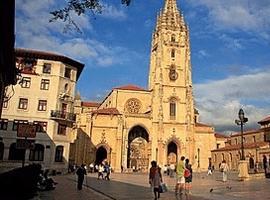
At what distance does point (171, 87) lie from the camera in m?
64.2

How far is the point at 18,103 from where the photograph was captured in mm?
38875

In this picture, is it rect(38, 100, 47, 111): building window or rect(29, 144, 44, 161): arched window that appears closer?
rect(29, 144, 44, 161): arched window

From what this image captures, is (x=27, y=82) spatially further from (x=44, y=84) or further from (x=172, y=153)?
(x=172, y=153)

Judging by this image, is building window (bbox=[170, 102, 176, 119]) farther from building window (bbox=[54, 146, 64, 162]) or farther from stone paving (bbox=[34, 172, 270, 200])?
stone paving (bbox=[34, 172, 270, 200])

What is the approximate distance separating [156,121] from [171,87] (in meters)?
7.94

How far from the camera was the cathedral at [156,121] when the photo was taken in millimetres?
56369

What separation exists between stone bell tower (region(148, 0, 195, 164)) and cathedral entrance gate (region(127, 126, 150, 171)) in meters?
3.22

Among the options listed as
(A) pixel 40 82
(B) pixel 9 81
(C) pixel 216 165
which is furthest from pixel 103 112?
(B) pixel 9 81

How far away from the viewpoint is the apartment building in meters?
37.4

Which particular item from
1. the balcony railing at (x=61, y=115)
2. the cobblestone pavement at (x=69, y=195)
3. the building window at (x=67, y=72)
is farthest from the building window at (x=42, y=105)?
the cobblestone pavement at (x=69, y=195)

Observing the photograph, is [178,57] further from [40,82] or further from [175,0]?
[40,82]

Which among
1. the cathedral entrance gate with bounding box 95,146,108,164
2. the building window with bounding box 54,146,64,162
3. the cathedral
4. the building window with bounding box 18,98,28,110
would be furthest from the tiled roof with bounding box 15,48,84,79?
the cathedral entrance gate with bounding box 95,146,108,164

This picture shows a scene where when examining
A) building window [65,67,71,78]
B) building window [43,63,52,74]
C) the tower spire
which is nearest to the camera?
building window [43,63,52,74]

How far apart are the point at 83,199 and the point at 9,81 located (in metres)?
7.64
